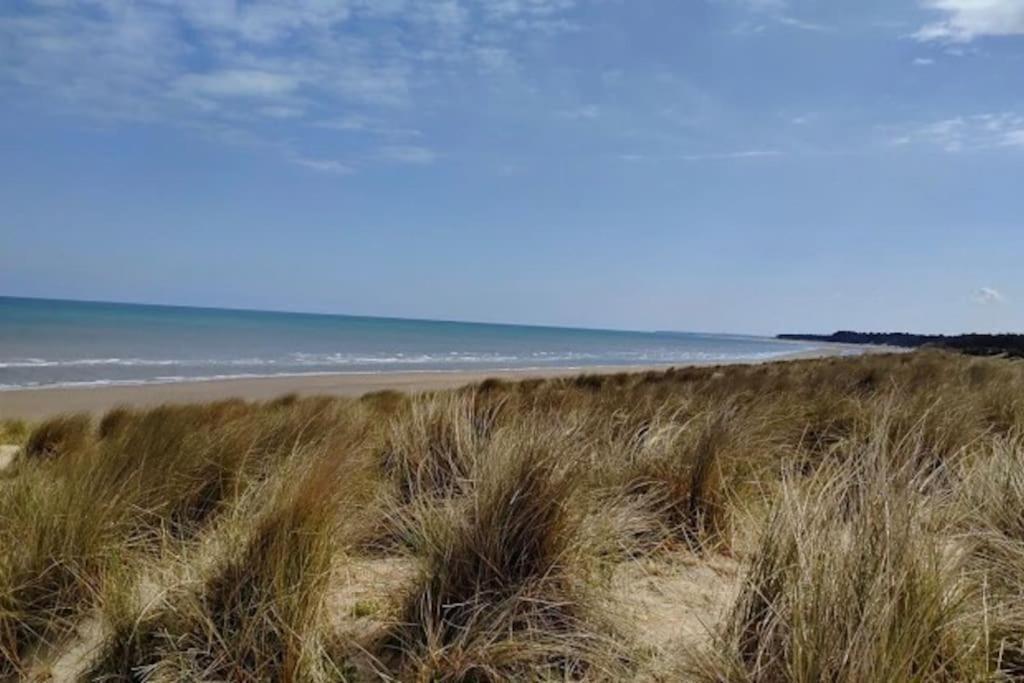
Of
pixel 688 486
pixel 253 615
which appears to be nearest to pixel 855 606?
pixel 253 615

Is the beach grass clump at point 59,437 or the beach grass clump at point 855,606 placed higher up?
the beach grass clump at point 855,606

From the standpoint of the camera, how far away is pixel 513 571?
3.00 m

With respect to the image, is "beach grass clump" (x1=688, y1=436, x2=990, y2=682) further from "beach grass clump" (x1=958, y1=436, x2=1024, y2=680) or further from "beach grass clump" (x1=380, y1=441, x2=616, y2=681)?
"beach grass clump" (x1=380, y1=441, x2=616, y2=681)

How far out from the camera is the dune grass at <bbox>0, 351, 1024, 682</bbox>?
2.27 m

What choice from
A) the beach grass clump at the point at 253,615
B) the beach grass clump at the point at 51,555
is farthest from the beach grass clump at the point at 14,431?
the beach grass clump at the point at 253,615

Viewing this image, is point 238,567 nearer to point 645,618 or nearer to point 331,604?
point 331,604

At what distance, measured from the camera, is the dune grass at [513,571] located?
2.27 m

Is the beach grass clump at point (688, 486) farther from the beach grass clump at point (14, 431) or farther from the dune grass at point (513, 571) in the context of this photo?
the beach grass clump at point (14, 431)

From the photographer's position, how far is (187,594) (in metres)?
2.80

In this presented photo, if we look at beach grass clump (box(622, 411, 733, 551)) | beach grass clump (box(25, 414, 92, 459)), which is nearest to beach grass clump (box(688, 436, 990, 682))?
beach grass clump (box(622, 411, 733, 551))

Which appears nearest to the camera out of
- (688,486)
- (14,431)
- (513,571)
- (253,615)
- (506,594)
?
(253,615)

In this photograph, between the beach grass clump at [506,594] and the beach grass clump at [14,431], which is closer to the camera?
the beach grass clump at [506,594]

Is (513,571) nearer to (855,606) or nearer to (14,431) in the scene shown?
(855,606)

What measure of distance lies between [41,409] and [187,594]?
12875 millimetres
